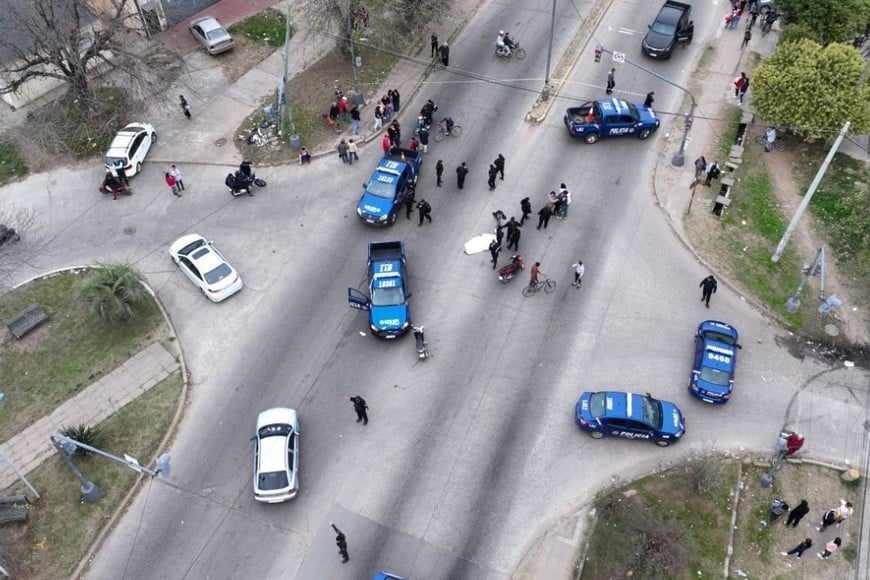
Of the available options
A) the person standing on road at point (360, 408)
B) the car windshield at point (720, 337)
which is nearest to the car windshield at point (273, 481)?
the person standing on road at point (360, 408)

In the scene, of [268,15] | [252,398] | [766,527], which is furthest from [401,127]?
[766,527]

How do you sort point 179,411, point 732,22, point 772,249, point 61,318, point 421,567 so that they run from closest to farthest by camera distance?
point 421,567 < point 179,411 < point 61,318 < point 772,249 < point 732,22

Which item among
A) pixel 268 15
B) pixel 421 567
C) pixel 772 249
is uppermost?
pixel 268 15

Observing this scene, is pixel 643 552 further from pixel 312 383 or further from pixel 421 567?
pixel 312 383

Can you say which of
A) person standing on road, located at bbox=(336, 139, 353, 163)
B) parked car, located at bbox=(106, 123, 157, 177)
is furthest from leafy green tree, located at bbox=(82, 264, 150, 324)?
person standing on road, located at bbox=(336, 139, 353, 163)

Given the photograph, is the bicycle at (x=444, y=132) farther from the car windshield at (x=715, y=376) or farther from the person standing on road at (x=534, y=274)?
the car windshield at (x=715, y=376)

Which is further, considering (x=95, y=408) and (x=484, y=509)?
(x=95, y=408)
